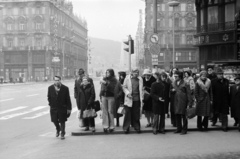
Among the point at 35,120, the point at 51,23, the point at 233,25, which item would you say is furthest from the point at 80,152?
the point at 51,23

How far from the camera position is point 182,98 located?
1094cm

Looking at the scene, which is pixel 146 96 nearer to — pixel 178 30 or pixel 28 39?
pixel 178 30

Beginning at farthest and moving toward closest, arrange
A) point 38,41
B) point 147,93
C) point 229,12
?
point 38,41, point 229,12, point 147,93

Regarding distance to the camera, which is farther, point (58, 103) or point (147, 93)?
point (147, 93)

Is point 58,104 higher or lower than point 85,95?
lower

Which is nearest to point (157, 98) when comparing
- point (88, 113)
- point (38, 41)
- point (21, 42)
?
point (88, 113)

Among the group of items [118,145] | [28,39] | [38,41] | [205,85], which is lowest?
[118,145]

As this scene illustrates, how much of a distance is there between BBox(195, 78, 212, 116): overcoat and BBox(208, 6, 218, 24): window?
21.8 meters

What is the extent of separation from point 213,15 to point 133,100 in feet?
75.1

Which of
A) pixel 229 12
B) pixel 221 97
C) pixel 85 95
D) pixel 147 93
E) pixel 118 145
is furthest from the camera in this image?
pixel 229 12

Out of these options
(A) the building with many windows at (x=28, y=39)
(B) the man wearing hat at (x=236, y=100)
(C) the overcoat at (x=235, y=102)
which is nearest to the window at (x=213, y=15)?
(B) the man wearing hat at (x=236, y=100)

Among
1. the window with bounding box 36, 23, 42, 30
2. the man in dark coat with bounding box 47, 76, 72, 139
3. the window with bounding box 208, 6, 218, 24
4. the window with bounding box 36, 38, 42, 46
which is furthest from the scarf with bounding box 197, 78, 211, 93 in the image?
the window with bounding box 36, 23, 42, 30

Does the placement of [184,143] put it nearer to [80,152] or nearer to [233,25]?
[80,152]

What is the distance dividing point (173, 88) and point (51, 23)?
81.8 metres
